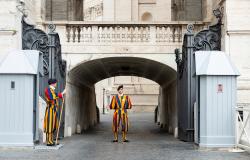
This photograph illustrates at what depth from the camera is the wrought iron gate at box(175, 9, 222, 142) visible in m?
17.3

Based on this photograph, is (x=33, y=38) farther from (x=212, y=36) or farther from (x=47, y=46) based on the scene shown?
(x=212, y=36)

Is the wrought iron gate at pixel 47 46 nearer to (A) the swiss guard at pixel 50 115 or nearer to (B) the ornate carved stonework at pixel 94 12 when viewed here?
(A) the swiss guard at pixel 50 115

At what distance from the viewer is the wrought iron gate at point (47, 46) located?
17.8m

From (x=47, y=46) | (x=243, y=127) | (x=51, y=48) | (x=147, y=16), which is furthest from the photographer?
(x=147, y=16)

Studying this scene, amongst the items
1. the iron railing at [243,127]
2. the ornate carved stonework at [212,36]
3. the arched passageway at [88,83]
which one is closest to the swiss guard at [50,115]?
the iron railing at [243,127]

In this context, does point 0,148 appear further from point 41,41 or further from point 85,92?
point 85,92

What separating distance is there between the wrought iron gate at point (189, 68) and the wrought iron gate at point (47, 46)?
405 centimetres

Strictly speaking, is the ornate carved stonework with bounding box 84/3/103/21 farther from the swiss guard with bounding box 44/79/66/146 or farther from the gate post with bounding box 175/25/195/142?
the swiss guard with bounding box 44/79/66/146

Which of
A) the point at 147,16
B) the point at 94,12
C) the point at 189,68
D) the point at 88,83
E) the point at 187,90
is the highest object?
the point at 94,12

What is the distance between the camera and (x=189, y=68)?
17.5m

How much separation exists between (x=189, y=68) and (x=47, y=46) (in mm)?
4588

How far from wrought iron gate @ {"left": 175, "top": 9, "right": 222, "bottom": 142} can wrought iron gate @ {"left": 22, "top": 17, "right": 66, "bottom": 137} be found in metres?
4.05

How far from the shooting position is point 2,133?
14305 millimetres

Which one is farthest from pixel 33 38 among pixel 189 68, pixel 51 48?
pixel 189 68
